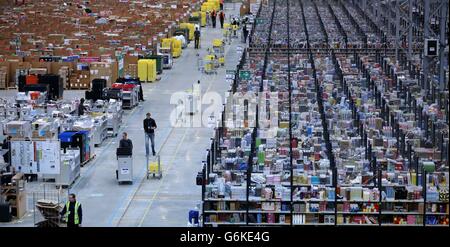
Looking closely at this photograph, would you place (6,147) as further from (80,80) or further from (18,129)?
(80,80)

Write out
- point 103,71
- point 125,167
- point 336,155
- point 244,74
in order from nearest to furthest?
point 336,155, point 125,167, point 244,74, point 103,71

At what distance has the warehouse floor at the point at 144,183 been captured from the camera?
57.5 ft

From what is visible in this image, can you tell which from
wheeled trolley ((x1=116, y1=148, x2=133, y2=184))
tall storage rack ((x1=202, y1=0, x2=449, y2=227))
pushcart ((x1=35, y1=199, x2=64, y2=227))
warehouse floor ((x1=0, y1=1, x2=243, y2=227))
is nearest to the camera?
tall storage rack ((x1=202, y1=0, x2=449, y2=227))

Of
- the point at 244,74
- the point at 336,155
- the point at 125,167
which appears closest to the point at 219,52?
the point at 244,74

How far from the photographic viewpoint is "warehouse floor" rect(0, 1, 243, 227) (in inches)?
690

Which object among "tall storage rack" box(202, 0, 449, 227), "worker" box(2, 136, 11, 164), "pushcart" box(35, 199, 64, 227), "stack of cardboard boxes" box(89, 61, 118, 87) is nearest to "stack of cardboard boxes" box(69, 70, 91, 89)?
"stack of cardboard boxes" box(89, 61, 118, 87)

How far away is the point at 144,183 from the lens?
2030 cm

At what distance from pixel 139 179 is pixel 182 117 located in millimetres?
7766

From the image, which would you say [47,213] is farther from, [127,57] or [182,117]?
[127,57]

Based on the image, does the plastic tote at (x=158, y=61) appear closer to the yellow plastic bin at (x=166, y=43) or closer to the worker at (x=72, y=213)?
the yellow plastic bin at (x=166, y=43)

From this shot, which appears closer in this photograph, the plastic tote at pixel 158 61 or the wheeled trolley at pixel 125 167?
the wheeled trolley at pixel 125 167

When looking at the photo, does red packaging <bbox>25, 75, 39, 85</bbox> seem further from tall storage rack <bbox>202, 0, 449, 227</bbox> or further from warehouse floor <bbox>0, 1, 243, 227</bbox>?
tall storage rack <bbox>202, 0, 449, 227</bbox>

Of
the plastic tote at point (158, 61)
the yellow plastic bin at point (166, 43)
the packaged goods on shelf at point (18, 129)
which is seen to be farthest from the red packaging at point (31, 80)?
the yellow plastic bin at point (166, 43)
